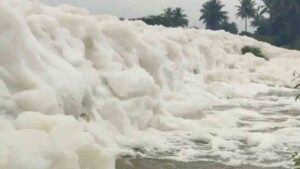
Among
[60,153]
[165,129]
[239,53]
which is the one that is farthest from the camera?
[239,53]

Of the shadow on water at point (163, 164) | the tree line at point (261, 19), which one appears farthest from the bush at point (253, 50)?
the shadow on water at point (163, 164)

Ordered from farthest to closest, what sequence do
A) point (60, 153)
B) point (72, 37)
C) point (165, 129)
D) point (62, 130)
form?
1. point (72, 37)
2. point (165, 129)
3. point (62, 130)
4. point (60, 153)

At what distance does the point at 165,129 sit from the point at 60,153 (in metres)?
3.87

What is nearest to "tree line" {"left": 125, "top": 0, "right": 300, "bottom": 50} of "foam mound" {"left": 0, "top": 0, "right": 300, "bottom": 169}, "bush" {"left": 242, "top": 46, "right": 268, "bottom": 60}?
"bush" {"left": 242, "top": 46, "right": 268, "bottom": 60}

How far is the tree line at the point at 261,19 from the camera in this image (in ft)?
137

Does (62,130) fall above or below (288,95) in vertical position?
above

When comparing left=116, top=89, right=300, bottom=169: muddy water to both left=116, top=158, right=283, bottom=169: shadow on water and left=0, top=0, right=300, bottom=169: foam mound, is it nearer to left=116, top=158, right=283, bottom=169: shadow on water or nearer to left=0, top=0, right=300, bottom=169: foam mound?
left=116, top=158, right=283, bottom=169: shadow on water

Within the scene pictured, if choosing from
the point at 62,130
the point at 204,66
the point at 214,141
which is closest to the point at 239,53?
the point at 204,66

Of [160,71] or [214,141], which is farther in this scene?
[160,71]

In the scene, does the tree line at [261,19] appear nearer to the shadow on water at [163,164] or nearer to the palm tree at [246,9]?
the palm tree at [246,9]

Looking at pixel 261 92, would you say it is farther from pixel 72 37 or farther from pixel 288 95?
pixel 72 37

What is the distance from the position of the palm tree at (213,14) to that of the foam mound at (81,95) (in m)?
41.5

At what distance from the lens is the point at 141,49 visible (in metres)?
10.1

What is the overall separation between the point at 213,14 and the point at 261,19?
6060 mm
